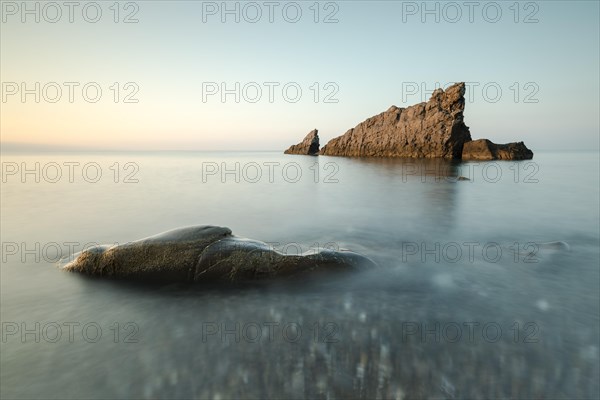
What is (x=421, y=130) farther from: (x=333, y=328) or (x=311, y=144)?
(x=333, y=328)

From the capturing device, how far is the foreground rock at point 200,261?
6266 mm

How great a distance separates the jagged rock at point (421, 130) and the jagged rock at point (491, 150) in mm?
1824

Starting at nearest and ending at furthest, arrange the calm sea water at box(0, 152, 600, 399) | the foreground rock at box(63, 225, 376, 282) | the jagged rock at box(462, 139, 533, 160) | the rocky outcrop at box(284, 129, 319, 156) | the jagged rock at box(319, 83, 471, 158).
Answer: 1. the calm sea water at box(0, 152, 600, 399)
2. the foreground rock at box(63, 225, 376, 282)
3. the jagged rock at box(462, 139, 533, 160)
4. the jagged rock at box(319, 83, 471, 158)
5. the rocky outcrop at box(284, 129, 319, 156)

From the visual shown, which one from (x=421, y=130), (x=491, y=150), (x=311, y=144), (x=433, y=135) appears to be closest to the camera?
(x=491, y=150)

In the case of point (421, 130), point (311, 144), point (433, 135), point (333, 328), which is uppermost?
point (311, 144)

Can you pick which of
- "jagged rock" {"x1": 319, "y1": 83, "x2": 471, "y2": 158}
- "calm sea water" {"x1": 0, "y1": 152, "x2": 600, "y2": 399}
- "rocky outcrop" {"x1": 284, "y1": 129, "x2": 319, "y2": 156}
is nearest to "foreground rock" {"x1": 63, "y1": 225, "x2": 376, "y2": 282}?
"calm sea water" {"x1": 0, "y1": 152, "x2": 600, "y2": 399}

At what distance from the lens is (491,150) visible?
57.7 metres

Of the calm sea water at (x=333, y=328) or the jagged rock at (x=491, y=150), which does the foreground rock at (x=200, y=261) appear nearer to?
the calm sea water at (x=333, y=328)

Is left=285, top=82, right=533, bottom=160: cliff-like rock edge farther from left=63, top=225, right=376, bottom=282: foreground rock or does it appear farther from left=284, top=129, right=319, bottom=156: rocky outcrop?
left=63, top=225, right=376, bottom=282: foreground rock

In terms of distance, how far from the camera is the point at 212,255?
6477 mm

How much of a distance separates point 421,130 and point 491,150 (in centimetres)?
1289

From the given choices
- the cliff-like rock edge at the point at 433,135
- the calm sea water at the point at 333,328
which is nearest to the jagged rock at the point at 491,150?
the cliff-like rock edge at the point at 433,135

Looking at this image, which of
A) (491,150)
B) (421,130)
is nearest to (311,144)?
(421,130)

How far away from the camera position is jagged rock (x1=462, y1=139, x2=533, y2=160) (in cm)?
5756
